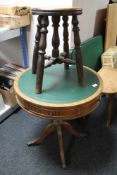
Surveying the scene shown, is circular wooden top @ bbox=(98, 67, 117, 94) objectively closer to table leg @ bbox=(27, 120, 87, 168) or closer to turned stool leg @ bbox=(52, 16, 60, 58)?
table leg @ bbox=(27, 120, 87, 168)

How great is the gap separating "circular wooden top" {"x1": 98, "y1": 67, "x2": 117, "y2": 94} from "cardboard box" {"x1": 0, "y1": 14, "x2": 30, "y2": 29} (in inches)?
34.5

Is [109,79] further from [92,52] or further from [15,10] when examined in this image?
[15,10]

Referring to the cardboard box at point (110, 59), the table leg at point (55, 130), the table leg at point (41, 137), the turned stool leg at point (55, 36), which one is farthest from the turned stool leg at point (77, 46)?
the cardboard box at point (110, 59)

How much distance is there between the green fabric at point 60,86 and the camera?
3.39 ft

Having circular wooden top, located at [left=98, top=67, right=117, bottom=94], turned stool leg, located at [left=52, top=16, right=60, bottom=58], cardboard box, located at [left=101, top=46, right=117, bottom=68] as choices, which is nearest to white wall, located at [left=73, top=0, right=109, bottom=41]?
cardboard box, located at [left=101, top=46, right=117, bottom=68]

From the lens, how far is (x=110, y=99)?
168 centimetres

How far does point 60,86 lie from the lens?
113 centimetres

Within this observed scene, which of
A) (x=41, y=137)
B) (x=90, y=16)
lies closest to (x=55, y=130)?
(x=41, y=137)

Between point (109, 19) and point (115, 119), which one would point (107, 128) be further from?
point (109, 19)

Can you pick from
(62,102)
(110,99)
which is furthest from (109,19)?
(62,102)

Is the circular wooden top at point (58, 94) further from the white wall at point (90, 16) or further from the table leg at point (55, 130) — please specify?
the white wall at point (90, 16)

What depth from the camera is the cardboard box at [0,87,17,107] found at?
183cm

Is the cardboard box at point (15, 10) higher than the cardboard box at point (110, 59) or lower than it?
higher

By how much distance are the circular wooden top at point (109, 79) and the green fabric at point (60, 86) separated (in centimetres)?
35
